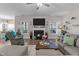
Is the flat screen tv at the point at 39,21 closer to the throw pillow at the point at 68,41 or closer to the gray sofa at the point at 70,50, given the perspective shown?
the gray sofa at the point at 70,50

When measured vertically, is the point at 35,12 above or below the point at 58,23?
above

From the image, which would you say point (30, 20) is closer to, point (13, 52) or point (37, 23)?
point (37, 23)

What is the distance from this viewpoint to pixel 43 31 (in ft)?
8.04

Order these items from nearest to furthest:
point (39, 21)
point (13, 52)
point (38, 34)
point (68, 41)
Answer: point (13, 52)
point (39, 21)
point (38, 34)
point (68, 41)

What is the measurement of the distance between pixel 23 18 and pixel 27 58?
4.63ft

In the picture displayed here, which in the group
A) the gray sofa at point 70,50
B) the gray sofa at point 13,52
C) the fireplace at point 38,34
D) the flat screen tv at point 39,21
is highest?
the flat screen tv at point 39,21

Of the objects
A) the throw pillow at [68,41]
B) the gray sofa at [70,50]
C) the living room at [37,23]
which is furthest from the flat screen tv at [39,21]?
the throw pillow at [68,41]

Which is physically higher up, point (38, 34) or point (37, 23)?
point (37, 23)

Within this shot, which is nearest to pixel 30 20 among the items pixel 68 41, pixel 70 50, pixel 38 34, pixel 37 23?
pixel 37 23

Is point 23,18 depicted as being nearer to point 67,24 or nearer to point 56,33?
point 56,33

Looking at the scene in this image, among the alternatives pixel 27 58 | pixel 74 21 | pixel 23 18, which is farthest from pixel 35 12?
pixel 27 58

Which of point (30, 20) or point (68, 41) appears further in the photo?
point (68, 41)

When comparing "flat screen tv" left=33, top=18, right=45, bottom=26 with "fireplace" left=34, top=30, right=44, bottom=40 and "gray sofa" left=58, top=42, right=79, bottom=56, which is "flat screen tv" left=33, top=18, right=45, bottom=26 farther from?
"gray sofa" left=58, top=42, right=79, bottom=56

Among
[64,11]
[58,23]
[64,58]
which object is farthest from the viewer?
[58,23]
